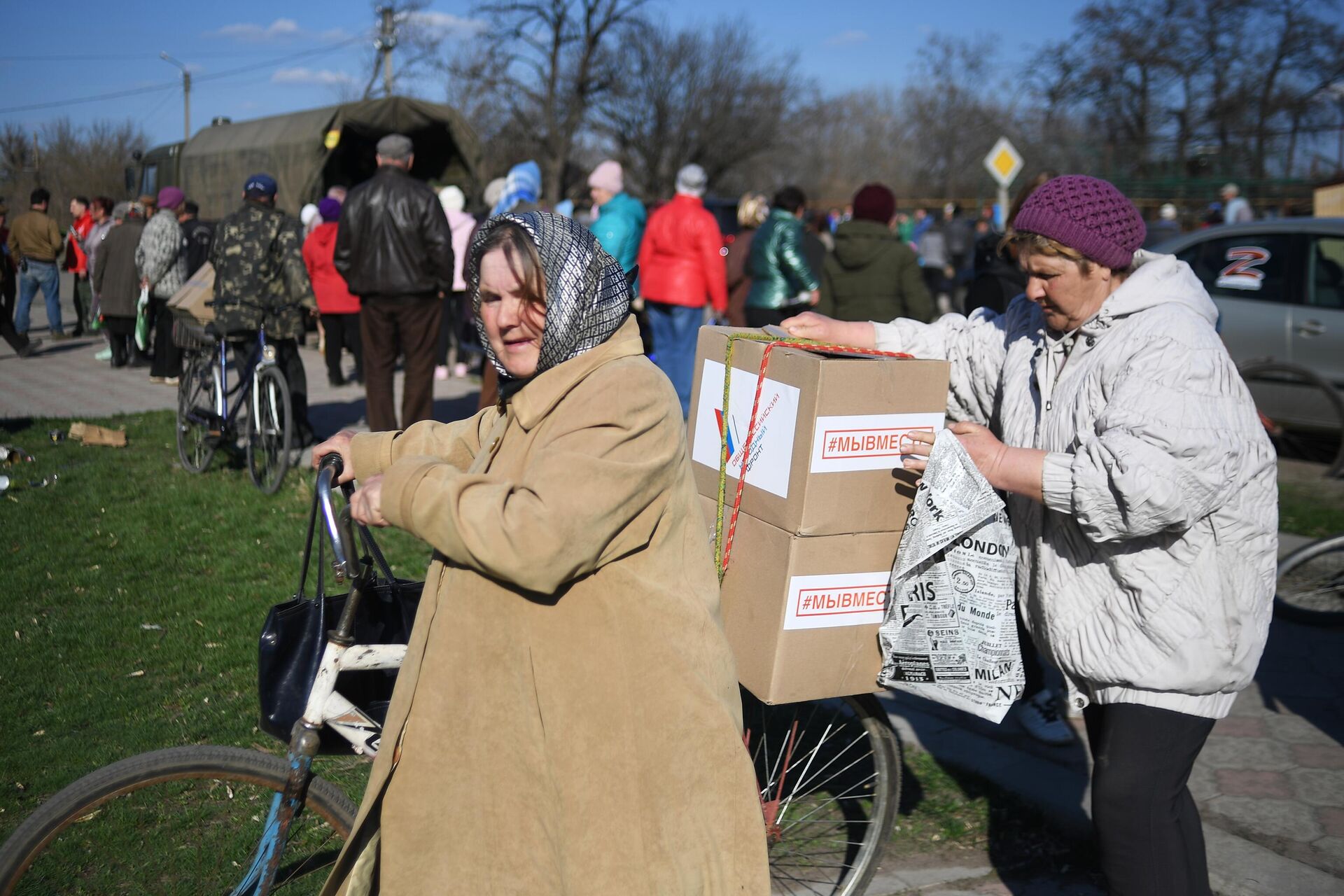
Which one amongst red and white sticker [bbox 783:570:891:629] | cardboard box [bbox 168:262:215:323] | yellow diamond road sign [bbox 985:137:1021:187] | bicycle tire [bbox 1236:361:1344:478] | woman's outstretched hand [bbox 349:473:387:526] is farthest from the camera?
yellow diamond road sign [bbox 985:137:1021:187]

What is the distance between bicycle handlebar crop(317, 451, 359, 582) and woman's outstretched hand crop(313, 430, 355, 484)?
0.23 ft

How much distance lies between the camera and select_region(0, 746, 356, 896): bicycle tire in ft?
7.40

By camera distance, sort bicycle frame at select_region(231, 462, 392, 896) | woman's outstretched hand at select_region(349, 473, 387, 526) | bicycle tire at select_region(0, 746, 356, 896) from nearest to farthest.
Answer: woman's outstretched hand at select_region(349, 473, 387, 526) → bicycle tire at select_region(0, 746, 356, 896) → bicycle frame at select_region(231, 462, 392, 896)

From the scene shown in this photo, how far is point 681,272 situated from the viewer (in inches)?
365

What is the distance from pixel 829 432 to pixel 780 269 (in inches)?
257

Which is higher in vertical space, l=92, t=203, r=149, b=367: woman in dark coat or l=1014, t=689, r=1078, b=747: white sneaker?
l=92, t=203, r=149, b=367: woman in dark coat

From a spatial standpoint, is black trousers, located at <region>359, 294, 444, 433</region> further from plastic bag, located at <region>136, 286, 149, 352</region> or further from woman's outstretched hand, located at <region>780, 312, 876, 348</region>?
woman's outstretched hand, located at <region>780, 312, 876, 348</region>

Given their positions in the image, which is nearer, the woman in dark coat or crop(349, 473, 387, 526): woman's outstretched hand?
crop(349, 473, 387, 526): woman's outstretched hand

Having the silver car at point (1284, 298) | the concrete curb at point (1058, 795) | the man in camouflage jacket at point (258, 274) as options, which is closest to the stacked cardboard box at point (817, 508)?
the concrete curb at point (1058, 795)

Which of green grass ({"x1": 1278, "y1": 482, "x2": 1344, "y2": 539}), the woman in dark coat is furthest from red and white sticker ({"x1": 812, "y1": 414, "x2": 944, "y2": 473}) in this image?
the woman in dark coat

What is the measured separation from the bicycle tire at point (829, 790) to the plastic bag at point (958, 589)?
0.49 m

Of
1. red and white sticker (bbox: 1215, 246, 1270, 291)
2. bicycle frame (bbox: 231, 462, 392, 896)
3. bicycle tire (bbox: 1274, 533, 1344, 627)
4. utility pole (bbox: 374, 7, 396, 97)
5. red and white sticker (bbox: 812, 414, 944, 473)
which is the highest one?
utility pole (bbox: 374, 7, 396, 97)

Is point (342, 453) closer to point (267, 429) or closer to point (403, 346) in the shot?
point (267, 429)

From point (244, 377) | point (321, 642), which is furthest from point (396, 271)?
point (321, 642)
